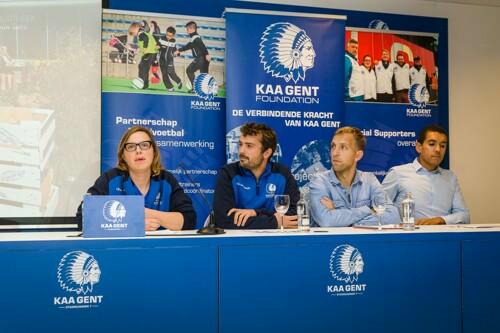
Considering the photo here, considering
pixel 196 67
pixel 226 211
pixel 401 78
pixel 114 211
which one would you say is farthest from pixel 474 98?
pixel 114 211

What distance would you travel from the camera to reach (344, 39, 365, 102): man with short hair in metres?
4.96

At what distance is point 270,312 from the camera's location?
229 cm

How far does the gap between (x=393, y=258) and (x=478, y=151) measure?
3.44m

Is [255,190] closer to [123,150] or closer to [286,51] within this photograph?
[123,150]

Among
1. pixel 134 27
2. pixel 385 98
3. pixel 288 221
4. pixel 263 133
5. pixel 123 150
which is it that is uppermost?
pixel 134 27

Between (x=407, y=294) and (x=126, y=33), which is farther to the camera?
(x=126, y=33)

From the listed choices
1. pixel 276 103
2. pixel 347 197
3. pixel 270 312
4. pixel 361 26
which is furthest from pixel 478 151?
pixel 270 312

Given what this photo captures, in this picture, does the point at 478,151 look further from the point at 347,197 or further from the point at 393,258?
the point at 393,258

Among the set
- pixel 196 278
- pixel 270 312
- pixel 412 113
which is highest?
pixel 412 113

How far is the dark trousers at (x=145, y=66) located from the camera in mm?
4469

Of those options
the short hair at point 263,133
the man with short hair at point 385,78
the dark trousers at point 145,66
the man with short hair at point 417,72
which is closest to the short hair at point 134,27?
the dark trousers at point 145,66

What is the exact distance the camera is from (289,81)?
4.63m

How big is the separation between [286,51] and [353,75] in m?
0.76

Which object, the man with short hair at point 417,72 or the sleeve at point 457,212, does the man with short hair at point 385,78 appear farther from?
the sleeve at point 457,212
